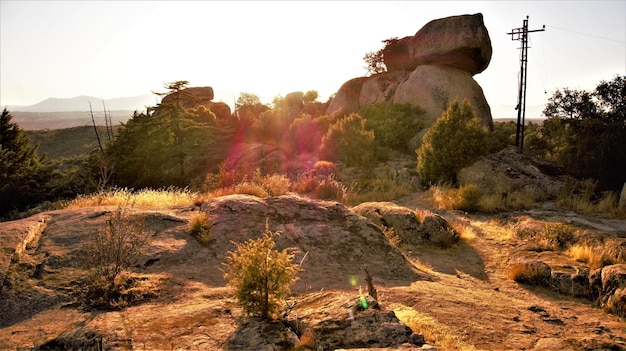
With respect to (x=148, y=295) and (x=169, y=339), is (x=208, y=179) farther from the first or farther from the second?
(x=169, y=339)

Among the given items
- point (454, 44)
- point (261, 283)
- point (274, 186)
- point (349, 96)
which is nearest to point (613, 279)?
point (261, 283)

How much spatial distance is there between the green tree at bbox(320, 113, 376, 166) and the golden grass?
20621 mm

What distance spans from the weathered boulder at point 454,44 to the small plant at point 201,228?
3153 centimetres

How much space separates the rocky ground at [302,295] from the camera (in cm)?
473

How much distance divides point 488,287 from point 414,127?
2489 cm

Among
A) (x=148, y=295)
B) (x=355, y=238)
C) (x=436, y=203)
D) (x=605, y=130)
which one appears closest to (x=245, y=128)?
(x=436, y=203)

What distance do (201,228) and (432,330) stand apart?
5.45 meters

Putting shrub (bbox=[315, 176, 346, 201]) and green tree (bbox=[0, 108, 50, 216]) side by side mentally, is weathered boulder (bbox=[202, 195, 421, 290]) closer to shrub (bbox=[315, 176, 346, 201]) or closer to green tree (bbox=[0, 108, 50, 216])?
shrub (bbox=[315, 176, 346, 201])

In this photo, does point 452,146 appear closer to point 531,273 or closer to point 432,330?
point 531,273

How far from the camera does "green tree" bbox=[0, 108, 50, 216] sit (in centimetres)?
2056

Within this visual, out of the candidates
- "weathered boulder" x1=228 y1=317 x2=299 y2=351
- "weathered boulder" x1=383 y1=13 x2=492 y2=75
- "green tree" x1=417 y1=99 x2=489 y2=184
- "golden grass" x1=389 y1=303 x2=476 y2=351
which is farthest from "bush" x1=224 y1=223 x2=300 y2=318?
"weathered boulder" x1=383 y1=13 x2=492 y2=75

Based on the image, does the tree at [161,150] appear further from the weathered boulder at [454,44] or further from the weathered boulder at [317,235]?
the weathered boulder at [454,44]

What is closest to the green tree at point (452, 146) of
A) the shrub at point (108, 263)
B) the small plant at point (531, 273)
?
the small plant at point (531, 273)

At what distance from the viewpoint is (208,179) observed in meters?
18.4
